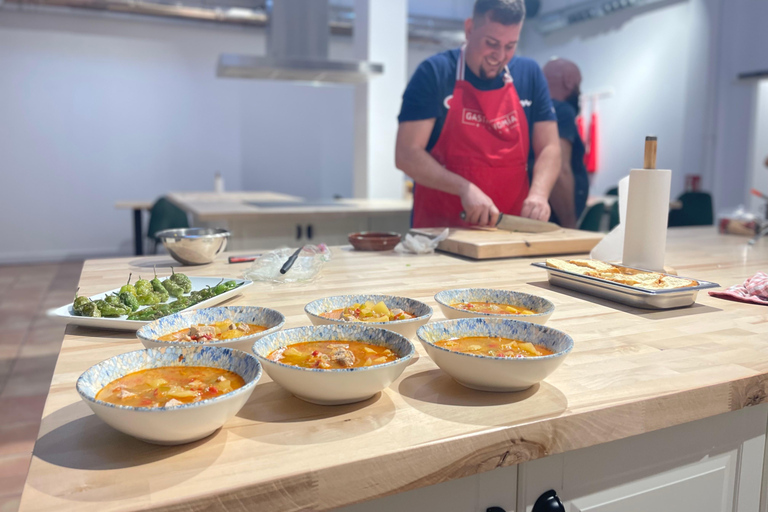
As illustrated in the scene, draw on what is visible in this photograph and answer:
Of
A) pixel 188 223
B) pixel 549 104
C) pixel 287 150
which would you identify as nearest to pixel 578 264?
pixel 549 104

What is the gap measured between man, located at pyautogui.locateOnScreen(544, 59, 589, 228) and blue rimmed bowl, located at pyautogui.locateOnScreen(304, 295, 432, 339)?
232cm

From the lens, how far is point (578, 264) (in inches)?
58.9

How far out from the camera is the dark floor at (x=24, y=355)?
91.4 inches

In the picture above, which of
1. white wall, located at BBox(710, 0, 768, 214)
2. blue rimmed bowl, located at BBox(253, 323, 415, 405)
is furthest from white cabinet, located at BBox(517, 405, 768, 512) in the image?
white wall, located at BBox(710, 0, 768, 214)

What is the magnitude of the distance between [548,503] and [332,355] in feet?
1.15

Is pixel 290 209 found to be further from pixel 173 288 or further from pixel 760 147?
pixel 760 147

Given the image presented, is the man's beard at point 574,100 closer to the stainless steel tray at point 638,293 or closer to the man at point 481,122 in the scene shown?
the man at point 481,122

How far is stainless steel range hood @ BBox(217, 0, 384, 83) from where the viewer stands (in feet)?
13.8

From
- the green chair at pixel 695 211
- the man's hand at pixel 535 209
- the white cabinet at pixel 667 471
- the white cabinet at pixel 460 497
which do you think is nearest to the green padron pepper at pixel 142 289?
the white cabinet at pixel 460 497

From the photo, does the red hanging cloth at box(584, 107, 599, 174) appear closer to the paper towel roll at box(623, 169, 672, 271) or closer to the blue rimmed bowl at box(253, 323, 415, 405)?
the paper towel roll at box(623, 169, 672, 271)

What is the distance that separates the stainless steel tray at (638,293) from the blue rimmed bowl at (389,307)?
53 centimetres

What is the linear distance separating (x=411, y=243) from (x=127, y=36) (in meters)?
6.51

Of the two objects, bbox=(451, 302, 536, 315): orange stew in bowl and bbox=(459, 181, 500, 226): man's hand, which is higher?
bbox=(459, 181, 500, 226): man's hand

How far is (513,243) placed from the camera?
1.92m
